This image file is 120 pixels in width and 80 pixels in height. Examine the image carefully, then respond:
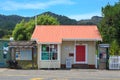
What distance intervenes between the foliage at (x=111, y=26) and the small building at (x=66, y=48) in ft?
14.6

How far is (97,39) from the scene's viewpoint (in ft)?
136

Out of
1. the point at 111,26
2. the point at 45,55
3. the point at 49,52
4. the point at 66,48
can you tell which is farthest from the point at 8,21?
the point at 49,52

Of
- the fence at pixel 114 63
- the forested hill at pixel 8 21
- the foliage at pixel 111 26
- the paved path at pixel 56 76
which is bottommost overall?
the paved path at pixel 56 76

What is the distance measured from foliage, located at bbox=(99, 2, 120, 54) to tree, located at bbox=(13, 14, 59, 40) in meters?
40.6

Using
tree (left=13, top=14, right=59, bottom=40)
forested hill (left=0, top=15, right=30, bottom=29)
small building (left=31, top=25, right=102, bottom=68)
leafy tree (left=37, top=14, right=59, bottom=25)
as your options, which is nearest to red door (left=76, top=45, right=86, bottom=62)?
small building (left=31, top=25, right=102, bottom=68)

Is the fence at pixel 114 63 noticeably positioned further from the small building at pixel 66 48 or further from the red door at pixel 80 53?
the red door at pixel 80 53

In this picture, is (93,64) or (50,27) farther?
(50,27)

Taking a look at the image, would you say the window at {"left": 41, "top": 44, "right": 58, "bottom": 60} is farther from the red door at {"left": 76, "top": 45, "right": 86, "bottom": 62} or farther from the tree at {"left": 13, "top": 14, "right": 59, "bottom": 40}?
the tree at {"left": 13, "top": 14, "right": 59, "bottom": 40}

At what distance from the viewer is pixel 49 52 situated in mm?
40906

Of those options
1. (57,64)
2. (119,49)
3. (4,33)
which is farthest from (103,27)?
(4,33)

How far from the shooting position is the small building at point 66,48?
134 feet

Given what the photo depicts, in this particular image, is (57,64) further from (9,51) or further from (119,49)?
(119,49)

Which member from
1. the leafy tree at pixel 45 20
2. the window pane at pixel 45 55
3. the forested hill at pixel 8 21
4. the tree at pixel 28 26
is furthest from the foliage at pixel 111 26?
the forested hill at pixel 8 21

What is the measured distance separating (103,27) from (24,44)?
10.9 m
